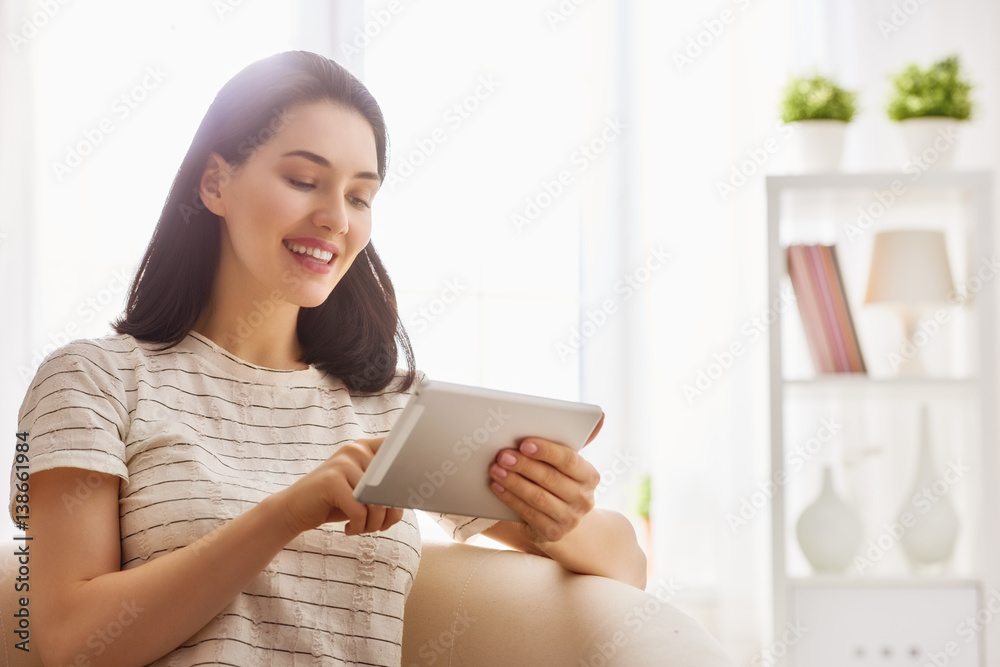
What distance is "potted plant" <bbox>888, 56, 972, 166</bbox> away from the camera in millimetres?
2217

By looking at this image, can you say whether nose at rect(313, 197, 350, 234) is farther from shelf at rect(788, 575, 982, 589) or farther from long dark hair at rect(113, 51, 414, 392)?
shelf at rect(788, 575, 982, 589)

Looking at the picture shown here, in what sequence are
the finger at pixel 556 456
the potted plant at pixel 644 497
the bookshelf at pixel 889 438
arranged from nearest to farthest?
the finger at pixel 556 456 < the bookshelf at pixel 889 438 < the potted plant at pixel 644 497

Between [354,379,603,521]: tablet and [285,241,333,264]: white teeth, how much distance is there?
0.42 m

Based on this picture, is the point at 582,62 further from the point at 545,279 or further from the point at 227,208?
the point at 227,208

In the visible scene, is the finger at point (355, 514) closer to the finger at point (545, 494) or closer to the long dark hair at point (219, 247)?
the finger at point (545, 494)

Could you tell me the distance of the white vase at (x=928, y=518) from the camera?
2145 mm

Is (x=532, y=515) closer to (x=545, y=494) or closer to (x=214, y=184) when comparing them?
(x=545, y=494)

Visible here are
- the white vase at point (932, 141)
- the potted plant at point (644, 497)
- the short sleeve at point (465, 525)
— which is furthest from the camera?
the potted plant at point (644, 497)

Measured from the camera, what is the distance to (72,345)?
114 cm

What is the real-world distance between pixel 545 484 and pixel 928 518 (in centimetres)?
153

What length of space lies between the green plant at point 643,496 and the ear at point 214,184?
5.75ft

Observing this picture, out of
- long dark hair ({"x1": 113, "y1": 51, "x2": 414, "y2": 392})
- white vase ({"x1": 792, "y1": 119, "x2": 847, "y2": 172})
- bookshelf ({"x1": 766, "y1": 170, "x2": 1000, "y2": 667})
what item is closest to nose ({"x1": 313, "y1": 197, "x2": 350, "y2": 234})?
long dark hair ({"x1": 113, "y1": 51, "x2": 414, "y2": 392})

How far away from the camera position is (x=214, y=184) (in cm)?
127

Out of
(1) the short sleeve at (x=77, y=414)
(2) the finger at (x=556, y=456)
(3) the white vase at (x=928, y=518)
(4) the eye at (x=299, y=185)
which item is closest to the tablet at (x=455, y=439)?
(2) the finger at (x=556, y=456)
